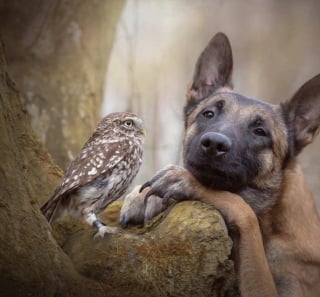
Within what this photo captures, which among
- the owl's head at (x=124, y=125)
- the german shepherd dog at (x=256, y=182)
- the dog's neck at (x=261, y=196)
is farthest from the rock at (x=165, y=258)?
the owl's head at (x=124, y=125)

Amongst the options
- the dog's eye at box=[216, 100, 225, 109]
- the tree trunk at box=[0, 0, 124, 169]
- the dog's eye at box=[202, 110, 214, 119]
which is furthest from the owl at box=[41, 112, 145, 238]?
the tree trunk at box=[0, 0, 124, 169]

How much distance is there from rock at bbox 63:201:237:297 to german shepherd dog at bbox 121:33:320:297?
0.31 meters

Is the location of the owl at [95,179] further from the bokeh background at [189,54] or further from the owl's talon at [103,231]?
the bokeh background at [189,54]

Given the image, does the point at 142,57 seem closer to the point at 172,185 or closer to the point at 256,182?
the point at 256,182

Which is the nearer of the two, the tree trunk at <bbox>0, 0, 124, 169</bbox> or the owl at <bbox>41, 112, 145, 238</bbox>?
the owl at <bbox>41, 112, 145, 238</bbox>

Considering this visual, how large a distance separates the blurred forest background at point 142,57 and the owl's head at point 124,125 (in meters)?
2.71

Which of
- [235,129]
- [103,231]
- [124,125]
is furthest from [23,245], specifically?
[235,129]

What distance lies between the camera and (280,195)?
5.79 meters

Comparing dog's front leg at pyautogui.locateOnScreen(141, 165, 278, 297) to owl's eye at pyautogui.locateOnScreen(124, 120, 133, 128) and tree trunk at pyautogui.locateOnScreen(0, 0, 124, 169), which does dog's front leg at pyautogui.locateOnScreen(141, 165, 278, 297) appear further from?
tree trunk at pyautogui.locateOnScreen(0, 0, 124, 169)

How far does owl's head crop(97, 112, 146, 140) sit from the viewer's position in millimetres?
5793

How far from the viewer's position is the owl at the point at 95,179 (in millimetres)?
5277

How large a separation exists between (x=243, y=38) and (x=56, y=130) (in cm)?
793

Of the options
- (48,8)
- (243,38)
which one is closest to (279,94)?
(243,38)

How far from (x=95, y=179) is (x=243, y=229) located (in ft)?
3.56
